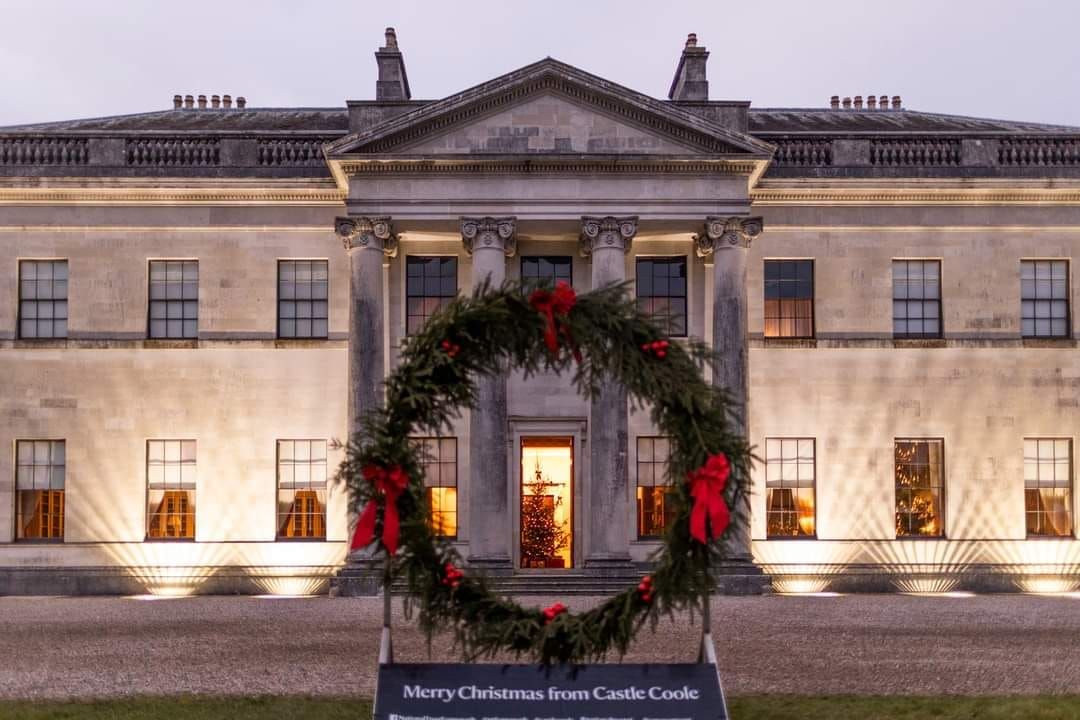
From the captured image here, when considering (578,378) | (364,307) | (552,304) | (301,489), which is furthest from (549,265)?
(552,304)

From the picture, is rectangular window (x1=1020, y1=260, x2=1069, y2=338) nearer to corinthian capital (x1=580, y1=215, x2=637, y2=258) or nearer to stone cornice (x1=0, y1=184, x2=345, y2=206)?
corinthian capital (x1=580, y1=215, x2=637, y2=258)

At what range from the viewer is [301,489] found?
26.7m

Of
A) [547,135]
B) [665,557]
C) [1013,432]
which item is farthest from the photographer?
[1013,432]

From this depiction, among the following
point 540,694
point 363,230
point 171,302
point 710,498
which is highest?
point 363,230

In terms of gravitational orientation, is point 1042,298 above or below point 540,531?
above

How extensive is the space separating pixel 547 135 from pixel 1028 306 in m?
12.4

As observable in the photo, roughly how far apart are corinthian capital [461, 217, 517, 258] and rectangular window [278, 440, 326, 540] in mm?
6271

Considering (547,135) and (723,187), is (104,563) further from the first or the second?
(723,187)

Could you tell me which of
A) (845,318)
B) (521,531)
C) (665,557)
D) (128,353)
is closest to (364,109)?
(128,353)

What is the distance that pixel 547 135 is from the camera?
82.2ft

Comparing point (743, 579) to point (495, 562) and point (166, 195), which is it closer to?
point (495, 562)

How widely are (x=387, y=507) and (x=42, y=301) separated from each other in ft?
69.5

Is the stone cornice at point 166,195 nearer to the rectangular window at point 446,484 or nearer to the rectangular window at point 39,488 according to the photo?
the rectangular window at point 39,488

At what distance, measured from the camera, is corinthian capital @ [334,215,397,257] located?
2489 cm
